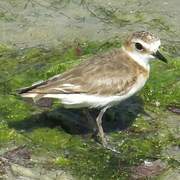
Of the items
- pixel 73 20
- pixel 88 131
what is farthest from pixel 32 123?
pixel 73 20

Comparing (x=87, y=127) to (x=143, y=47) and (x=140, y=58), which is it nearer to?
(x=140, y=58)

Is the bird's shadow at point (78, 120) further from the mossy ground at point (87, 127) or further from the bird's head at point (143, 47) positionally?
the bird's head at point (143, 47)

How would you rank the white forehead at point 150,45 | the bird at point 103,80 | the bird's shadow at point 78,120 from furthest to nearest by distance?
1. the bird's shadow at point 78,120
2. the white forehead at point 150,45
3. the bird at point 103,80

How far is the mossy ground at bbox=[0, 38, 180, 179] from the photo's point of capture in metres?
7.45

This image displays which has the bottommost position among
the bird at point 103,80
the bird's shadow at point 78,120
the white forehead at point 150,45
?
the bird's shadow at point 78,120

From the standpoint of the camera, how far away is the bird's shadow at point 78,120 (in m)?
8.15

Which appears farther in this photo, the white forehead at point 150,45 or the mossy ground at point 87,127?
the white forehead at point 150,45

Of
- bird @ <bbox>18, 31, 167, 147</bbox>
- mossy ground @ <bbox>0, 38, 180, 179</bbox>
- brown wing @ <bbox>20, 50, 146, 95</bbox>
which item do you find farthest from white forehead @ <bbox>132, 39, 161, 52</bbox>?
mossy ground @ <bbox>0, 38, 180, 179</bbox>

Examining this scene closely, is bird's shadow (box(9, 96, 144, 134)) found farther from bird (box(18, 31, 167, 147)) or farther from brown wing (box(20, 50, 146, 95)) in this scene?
brown wing (box(20, 50, 146, 95))

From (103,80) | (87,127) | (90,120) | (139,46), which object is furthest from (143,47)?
(87,127)

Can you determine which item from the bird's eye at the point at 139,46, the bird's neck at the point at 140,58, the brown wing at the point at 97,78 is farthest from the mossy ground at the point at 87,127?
the bird's eye at the point at 139,46

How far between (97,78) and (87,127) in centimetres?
89

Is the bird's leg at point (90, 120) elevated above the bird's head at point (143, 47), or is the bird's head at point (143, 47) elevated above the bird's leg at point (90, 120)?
the bird's head at point (143, 47)

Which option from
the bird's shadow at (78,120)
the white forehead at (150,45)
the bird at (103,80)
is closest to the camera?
the bird at (103,80)
